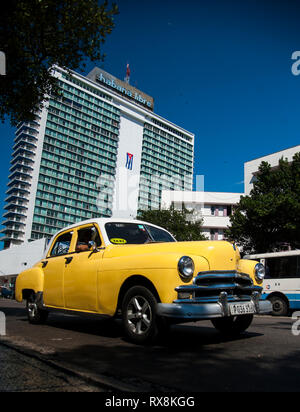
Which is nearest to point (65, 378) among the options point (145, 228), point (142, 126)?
point (145, 228)

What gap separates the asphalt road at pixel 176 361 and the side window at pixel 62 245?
167 centimetres

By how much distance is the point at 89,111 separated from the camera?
4547 inches

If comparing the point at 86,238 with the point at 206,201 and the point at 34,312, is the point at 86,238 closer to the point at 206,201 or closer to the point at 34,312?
the point at 34,312

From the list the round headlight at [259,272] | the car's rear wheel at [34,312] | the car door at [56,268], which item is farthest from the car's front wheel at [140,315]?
the car's rear wheel at [34,312]

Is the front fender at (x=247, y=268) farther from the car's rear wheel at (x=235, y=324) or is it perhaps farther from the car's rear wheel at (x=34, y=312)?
the car's rear wheel at (x=34, y=312)

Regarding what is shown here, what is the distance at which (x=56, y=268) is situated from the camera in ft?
20.0

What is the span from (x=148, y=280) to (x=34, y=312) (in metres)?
3.66

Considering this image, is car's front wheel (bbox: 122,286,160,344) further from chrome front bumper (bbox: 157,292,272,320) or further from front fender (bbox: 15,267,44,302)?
front fender (bbox: 15,267,44,302)

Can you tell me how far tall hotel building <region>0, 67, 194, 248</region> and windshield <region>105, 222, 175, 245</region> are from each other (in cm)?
7837

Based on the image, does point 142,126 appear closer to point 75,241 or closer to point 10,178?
point 10,178

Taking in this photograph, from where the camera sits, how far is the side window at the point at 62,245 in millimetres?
6269

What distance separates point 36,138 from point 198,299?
342 ft
